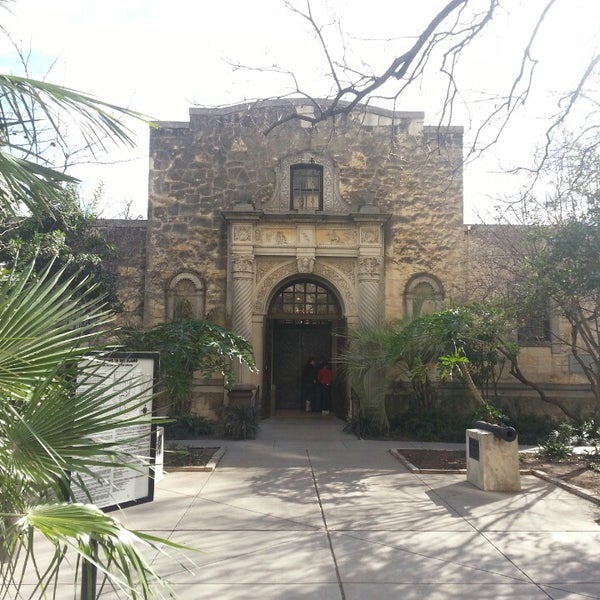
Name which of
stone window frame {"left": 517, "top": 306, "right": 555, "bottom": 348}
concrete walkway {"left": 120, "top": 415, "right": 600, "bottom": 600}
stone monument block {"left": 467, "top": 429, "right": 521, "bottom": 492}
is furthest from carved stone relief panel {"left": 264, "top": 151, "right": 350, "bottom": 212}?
stone monument block {"left": 467, "top": 429, "right": 521, "bottom": 492}

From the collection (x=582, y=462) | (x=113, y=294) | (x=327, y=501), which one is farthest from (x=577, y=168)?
(x=113, y=294)

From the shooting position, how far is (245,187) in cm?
1480

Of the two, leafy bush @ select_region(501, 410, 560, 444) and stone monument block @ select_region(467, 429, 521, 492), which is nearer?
stone monument block @ select_region(467, 429, 521, 492)

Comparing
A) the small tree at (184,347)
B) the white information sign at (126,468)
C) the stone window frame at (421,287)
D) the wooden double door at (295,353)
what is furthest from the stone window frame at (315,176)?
the white information sign at (126,468)

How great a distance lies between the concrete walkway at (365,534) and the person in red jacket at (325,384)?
6460mm

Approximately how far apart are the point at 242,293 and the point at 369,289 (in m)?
3.01

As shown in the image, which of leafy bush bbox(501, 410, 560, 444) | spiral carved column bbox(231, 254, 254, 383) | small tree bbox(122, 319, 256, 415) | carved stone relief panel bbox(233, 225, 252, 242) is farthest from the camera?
carved stone relief panel bbox(233, 225, 252, 242)

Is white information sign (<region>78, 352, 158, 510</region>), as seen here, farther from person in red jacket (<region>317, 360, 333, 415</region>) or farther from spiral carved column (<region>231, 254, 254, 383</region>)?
person in red jacket (<region>317, 360, 333, 415</region>)

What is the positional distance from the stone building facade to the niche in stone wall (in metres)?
0.03

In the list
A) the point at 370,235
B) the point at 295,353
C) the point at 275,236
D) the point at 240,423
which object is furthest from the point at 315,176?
the point at 240,423

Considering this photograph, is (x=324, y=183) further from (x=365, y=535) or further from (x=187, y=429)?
(x=365, y=535)

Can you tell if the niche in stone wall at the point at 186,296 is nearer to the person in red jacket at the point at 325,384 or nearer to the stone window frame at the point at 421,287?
the person in red jacket at the point at 325,384

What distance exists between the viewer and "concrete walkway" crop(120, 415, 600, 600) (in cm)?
443

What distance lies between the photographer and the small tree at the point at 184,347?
923 cm
